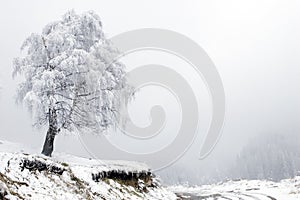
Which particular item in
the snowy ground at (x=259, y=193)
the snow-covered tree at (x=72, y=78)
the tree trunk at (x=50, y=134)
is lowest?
the snowy ground at (x=259, y=193)

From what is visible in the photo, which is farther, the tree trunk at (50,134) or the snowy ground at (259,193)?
the snowy ground at (259,193)

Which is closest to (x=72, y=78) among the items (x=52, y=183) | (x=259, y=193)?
(x=52, y=183)

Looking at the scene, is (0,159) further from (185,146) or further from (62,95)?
(185,146)

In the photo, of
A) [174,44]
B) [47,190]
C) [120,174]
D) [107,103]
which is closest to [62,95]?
[107,103]

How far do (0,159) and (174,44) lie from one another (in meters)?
A: 21.1

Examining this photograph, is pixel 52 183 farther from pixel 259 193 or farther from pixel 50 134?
pixel 259 193

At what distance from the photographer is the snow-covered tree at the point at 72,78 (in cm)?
1772

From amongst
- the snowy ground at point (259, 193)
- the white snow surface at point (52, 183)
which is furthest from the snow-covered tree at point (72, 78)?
the snowy ground at point (259, 193)

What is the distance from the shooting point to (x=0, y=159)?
10.9 m

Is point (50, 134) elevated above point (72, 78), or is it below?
below

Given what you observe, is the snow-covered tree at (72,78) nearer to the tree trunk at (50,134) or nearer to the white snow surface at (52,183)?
the tree trunk at (50,134)

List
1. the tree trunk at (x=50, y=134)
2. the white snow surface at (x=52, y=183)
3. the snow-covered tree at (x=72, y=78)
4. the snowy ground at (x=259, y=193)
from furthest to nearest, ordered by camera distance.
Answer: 1. the snowy ground at (x=259, y=193)
2. the tree trunk at (x=50, y=134)
3. the snow-covered tree at (x=72, y=78)
4. the white snow surface at (x=52, y=183)

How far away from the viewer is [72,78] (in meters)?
18.3

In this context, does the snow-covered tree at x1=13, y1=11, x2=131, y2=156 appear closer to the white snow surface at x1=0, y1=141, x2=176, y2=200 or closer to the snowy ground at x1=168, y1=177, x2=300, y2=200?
the white snow surface at x1=0, y1=141, x2=176, y2=200
